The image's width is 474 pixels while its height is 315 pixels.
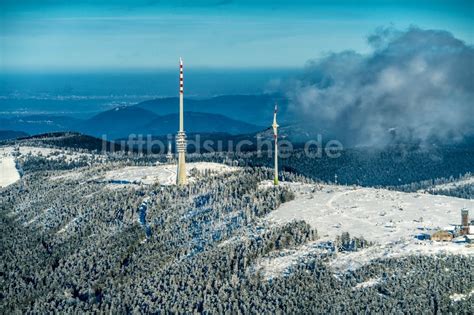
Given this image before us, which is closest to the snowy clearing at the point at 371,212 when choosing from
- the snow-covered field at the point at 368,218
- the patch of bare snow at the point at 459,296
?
the snow-covered field at the point at 368,218

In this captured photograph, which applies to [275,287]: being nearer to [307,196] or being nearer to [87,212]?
[307,196]

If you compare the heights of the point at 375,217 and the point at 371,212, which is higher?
the point at 371,212

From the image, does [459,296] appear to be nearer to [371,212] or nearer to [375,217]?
[375,217]

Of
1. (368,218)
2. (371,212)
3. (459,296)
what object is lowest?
(459,296)

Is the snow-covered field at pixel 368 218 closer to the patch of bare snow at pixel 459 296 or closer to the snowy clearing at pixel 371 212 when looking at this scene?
the snowy clearing at pixel 371 212

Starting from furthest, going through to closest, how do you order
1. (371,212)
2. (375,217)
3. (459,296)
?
(371,212) < (375,217) < (459,296)

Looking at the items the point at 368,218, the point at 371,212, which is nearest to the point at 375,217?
the point at 368,218

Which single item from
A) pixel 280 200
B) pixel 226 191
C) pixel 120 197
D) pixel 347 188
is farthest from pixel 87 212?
pixel 347 188

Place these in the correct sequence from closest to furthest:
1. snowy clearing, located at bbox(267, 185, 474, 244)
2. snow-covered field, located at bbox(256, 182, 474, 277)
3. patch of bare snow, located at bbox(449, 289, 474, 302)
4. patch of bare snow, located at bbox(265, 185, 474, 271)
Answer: patch of bare snow, located at bbox(449, 289, 474, 302) < patch of bare snow, located at bbox(265, 185, 474, 271) < snow-covered field, located at bbox(256, 182, 474, 277) < snowy clearing, located at bbox(267, 185, 474, 244)

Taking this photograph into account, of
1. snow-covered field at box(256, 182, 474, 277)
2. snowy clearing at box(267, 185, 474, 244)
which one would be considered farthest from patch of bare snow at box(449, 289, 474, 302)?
snowy clearing at box(267, 185, 474, 244)

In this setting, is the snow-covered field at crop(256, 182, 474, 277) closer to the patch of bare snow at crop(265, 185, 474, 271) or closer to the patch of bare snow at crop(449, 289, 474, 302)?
the patch of bare snow at crop(265, 185, 474, 271)
